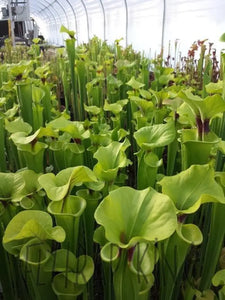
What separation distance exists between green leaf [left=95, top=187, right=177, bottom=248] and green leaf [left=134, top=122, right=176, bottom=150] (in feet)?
0.54

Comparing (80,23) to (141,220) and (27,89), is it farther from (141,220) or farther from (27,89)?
(141,220)

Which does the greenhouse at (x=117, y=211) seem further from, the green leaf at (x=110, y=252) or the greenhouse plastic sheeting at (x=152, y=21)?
the greenhouse plastic sheeting at (x=152, y=21)

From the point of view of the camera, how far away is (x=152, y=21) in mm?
4469

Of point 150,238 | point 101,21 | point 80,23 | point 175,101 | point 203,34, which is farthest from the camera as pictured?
point 80,23

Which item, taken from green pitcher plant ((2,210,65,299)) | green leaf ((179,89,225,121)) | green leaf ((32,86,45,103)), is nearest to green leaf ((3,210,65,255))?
green pitcher plant ((2,210,65,299))

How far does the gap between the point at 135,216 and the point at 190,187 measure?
90 mm

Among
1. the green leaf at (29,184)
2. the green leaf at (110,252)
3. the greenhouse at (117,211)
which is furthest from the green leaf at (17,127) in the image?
the green leaf at (110,252)

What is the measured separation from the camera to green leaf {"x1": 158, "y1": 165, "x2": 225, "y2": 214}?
37 cm

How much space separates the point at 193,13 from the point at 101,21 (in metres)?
4.38

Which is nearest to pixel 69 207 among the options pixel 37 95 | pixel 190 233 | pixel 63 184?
pixel 63 184

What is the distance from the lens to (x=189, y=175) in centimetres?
39

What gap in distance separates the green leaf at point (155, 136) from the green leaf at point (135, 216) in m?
0.17

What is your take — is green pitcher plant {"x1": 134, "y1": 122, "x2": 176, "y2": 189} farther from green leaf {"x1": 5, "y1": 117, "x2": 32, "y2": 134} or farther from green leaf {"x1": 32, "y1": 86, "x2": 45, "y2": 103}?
green leaf {"x1": 32, "y1": 86, "x2": 45, "y2": 103}

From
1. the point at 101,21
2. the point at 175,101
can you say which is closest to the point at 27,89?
the point at 175,101
